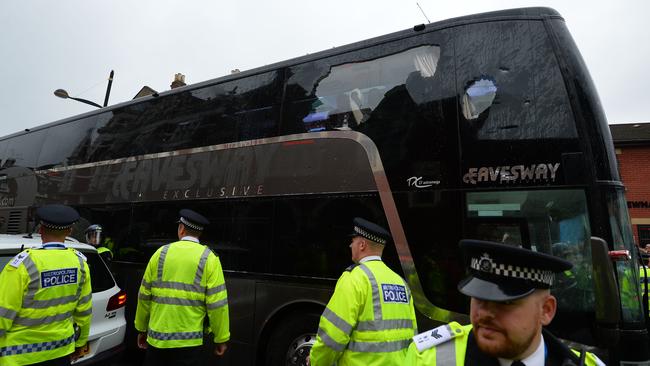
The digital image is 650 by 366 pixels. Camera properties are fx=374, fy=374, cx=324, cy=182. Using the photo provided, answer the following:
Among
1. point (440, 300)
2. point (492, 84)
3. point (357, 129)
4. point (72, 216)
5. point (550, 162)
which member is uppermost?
point (492, 84)

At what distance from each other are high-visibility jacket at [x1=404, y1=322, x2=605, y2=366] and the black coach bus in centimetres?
200

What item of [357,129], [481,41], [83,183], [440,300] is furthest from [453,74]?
[83,183]

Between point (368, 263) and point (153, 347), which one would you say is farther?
point (153, 347)

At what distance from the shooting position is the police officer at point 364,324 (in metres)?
2.31

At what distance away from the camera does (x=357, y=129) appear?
4246mm

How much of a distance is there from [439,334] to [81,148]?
26.0ft

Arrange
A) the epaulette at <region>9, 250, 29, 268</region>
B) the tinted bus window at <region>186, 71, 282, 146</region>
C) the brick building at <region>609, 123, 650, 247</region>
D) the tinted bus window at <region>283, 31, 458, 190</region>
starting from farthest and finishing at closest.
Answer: the brick building at <region>609, 123, 650, 247</region>
the tinted bus window at <region>186, 71, 282, 146</region>
the tinted bus window at <region>283, 31, 458, 190</region>
the epaulette at <region>9, 250, 29, 268</region>

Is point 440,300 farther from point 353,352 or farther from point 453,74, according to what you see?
point 453,74

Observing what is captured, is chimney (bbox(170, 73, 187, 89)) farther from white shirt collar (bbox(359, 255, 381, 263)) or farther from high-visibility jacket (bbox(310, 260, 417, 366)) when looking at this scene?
high-visibility jacket (bbox(310, 260, 417, 366))

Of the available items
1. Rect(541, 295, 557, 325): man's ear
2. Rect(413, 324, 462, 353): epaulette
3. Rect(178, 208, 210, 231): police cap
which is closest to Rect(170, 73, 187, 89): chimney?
Rect(178, 208, 210, 231): police cap

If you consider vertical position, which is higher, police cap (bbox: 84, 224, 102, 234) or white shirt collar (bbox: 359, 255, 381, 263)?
police cap (bbox: 84, 224, 102, 234)

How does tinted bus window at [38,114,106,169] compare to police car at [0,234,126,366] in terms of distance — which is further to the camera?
tinted bus window at [38,114,106,169]

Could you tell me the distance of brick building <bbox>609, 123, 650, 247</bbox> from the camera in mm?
18594

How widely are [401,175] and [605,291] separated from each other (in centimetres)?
191
